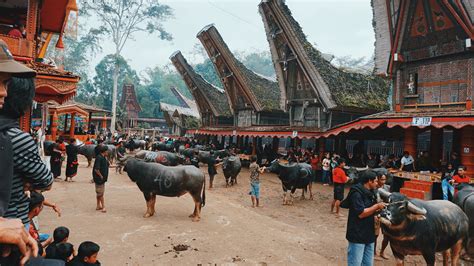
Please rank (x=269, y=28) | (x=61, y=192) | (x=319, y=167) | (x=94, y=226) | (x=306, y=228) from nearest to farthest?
(x=94, y=226)
(x=306, y=228)
(x=61, y=192)
(x=319, y=167)
(x=269, y=28)

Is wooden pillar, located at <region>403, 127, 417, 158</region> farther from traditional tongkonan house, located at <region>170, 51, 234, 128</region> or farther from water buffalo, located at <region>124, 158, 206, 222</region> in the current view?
traditional tongkonan house, located at <region>170, 51, 234, 128</region>

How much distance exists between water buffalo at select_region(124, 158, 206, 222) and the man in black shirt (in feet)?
14.6

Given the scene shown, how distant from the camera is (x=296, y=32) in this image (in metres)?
17.5

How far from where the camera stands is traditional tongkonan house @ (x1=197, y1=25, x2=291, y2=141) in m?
21.9

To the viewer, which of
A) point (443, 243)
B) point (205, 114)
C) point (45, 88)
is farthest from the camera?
point (205, 114)

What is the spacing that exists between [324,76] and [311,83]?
2.75 ft

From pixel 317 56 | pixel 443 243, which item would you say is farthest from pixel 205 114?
pixel 443 243

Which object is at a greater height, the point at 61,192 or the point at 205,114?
the point at 205,114

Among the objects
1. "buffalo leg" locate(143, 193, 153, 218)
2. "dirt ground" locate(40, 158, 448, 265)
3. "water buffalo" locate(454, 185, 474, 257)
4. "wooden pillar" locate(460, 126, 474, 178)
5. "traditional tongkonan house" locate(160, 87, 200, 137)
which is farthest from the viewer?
"traditional tongkonan house" locate(160, 87, 200, 137)

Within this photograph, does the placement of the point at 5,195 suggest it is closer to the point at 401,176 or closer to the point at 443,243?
the point at 443,243

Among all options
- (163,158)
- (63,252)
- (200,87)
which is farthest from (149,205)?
(200,87)

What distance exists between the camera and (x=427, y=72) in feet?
41.3

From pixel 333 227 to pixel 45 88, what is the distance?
9.22 metres

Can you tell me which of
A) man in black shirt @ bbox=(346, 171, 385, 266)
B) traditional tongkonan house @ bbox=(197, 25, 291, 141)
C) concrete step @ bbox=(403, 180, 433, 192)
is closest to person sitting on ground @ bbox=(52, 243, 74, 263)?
man in black shirt @ bbox=(346, 171, 385, 266)
